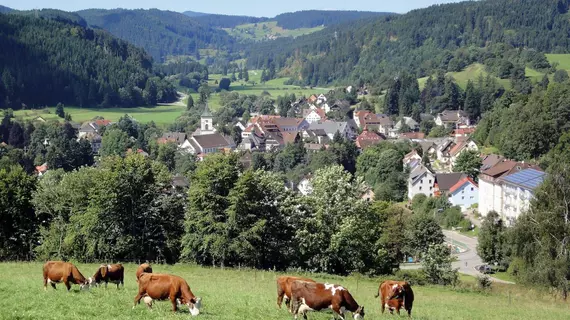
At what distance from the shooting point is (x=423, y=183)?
2724 inches

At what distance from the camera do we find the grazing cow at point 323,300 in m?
13.9

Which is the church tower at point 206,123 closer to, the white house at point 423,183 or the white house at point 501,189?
the white house at point 423,183

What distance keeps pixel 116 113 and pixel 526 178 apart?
107 m

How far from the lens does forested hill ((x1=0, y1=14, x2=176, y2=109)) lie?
154 m

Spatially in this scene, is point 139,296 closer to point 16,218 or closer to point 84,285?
point 84,285

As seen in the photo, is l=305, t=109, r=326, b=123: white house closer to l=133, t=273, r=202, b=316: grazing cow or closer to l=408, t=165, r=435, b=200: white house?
l=408, t=165, r=435, b=200: white house

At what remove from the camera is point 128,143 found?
99.7 meters

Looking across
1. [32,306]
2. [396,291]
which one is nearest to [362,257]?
[396,291]

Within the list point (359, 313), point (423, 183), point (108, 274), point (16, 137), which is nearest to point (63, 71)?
point (16, 137)

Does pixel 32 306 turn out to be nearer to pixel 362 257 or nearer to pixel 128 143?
Result: pixel 362 257

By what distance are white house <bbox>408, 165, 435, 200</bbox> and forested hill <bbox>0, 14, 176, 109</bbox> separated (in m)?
101

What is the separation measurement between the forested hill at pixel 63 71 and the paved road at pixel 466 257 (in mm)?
111983

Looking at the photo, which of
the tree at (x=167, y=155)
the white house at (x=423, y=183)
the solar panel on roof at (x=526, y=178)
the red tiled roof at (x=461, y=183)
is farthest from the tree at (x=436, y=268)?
the tree at (x=167, y=155)

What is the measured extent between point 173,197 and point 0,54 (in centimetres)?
14717
